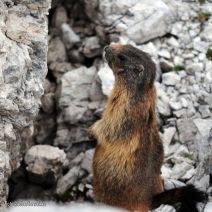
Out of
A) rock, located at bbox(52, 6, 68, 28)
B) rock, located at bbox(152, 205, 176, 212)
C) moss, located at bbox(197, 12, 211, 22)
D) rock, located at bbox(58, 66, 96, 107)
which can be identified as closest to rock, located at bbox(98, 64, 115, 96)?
rock, located at bbox(58, 66, 96, 107)

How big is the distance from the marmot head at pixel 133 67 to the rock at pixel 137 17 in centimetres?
162

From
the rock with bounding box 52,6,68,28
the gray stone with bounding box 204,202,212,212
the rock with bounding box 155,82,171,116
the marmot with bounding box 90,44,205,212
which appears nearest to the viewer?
the gray stone with bounding box 204,202,212,212

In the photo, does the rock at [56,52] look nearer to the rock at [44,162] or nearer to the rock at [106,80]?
the rock at [106,80]

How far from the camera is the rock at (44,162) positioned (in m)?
9.89

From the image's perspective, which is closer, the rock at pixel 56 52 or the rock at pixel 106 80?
the rock at pixel 106 80

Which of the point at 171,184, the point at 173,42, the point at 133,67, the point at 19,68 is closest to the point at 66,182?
the point at 171,184

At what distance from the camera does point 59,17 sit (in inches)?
455

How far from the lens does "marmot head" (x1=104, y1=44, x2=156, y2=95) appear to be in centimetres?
908

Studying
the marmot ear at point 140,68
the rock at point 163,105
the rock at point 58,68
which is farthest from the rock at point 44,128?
the marmot ear at point 140,68

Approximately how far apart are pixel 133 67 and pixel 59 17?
9.32 feet

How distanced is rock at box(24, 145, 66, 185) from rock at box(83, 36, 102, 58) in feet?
6.42

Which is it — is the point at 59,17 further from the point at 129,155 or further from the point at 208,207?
the point at 208,207

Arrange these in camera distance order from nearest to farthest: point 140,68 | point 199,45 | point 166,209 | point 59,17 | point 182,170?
point 140,68 → point 166,209 → point 182,170 → point 199,45 → point 59,17

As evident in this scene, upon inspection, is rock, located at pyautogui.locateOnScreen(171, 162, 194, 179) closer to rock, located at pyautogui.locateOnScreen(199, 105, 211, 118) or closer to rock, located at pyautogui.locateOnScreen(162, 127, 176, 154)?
rock, located at pyautogui.locateOnScreen(162, 127, 176, 154)
